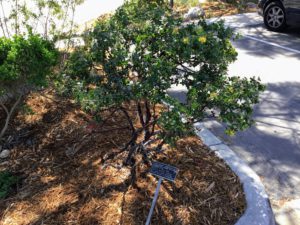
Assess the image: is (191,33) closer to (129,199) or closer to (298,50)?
(129,199)

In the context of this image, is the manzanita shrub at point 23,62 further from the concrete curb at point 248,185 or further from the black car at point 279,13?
the black car at point 279,13

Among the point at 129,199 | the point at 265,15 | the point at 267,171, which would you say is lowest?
the point at 267,171

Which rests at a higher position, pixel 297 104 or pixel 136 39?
pixel 136 39

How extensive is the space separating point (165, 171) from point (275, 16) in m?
6.78

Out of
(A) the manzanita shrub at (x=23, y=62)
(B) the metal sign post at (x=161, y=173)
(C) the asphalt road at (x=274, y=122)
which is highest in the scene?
(A) the manzanita shrub at (x=23, y=62)

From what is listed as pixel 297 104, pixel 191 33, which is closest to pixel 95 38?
pixel 191 33

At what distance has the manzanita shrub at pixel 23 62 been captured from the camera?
3.60 meters

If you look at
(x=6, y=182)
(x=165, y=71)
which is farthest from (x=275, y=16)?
(x=6, y=182)

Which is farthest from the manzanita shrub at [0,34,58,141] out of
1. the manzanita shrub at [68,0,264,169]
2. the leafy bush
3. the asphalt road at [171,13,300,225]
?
the asphalt road at [171,13,300,225]

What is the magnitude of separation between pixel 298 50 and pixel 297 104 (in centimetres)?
249

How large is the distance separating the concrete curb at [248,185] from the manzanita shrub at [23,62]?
68.5 inches

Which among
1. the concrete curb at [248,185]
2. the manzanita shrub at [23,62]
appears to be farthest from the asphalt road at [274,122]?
the manzanita shrub at [23,62]

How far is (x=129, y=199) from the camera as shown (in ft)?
10.7

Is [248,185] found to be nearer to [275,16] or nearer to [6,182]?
[6,182]
